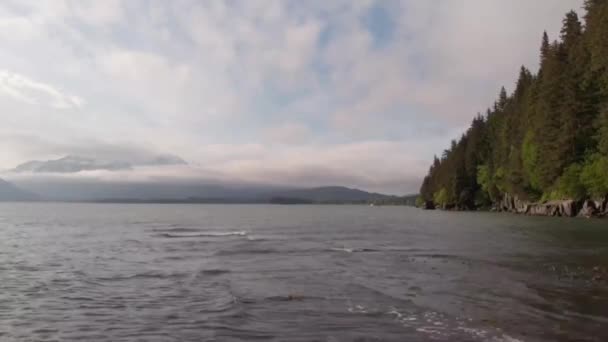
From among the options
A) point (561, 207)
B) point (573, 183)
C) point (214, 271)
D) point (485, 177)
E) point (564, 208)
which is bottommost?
point (214, 271)

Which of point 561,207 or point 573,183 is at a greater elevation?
point 573,183

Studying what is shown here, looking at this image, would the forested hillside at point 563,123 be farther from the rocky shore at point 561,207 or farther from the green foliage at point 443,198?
the green foliage at point 443,198

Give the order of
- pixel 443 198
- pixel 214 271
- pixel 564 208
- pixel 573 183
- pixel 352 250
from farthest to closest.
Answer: pixel 443 198 < pixel 564 208 < pixel 573 183 < pixel 352 250 < pixel 214 271

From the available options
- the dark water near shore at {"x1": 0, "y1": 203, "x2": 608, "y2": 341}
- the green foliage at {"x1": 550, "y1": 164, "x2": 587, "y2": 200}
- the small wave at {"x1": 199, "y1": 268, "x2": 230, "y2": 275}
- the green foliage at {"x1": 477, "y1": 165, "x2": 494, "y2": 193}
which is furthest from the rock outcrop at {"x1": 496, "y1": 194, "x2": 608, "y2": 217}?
the small wave at {"x1": 199, "y1": 268, "x2": 230, "y2": 275}

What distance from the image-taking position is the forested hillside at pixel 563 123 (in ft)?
197

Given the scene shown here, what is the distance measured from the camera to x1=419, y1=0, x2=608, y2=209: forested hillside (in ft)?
197

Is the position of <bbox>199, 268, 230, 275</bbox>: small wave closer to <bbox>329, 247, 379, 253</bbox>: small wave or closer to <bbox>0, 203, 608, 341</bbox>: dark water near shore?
<bbox>0, 203, 608, 341</bbox>: dark water near shore

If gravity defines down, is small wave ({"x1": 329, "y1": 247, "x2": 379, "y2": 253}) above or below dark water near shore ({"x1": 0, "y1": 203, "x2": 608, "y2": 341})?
above

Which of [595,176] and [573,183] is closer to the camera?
[595,176]

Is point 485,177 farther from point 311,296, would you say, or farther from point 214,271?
point 311,296

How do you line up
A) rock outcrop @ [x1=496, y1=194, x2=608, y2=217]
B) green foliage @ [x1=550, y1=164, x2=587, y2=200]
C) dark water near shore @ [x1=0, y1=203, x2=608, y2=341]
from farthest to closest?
green foliage @ [x1=550, y1=164, x2=587, y2=200] → rock outcrop @ [x1=496, y1=194, x2=608, y2=217] → dark water near shore @ [x1=0, y1=203, x2=608, y2=341]

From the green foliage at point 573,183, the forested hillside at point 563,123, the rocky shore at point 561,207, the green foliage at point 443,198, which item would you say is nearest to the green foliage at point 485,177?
the forested hillside at point 563,123

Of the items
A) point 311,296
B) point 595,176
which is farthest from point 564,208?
point 311,296

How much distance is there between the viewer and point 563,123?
69.4 meters
